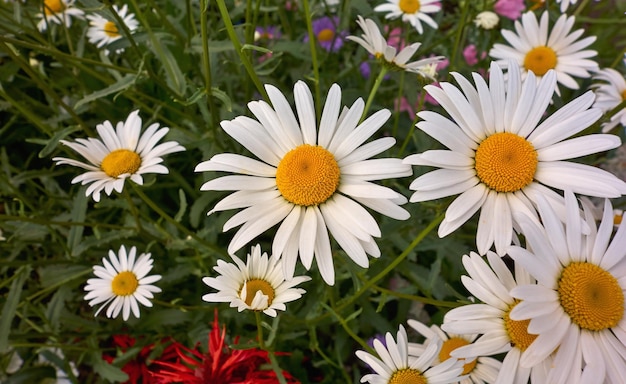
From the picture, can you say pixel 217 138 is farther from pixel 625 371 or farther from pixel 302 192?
pixel 625 371

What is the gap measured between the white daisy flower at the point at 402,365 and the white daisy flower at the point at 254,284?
16 cm

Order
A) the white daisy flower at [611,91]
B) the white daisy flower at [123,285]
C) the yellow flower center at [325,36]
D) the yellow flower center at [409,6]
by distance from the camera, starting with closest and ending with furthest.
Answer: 1. the white daisy flower at [123,285]
2. the white daisy flower at [611,91]
3. the yellow flower center at [409,6]
4. the yellow flower center at [325,36]

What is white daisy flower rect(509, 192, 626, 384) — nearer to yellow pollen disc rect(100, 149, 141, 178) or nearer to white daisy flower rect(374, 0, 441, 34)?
yellow pollen disc rect(100, 149, 141, 178)

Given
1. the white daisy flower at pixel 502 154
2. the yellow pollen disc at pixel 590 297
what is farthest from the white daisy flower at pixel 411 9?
the yellow pollen disc at pixel 590 297

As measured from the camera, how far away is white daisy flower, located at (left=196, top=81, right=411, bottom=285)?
2.38ft

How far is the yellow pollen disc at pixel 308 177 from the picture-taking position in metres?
0.75

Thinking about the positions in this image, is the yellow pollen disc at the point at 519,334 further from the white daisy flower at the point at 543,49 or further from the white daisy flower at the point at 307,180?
the white daisy flower at the point at 543,49

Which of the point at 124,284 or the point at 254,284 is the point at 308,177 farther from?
the point at 124,284

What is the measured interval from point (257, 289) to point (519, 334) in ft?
1.38

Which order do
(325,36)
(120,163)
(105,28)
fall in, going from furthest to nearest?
1. (325,36)
2. (105,28)
3. (120,163)

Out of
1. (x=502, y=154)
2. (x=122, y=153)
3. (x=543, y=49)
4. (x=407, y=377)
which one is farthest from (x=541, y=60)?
(x=122, y=153)

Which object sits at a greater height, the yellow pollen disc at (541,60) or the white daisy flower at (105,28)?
the white daisy flower at (105,28)

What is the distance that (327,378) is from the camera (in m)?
1.28

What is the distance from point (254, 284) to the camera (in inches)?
34.1
